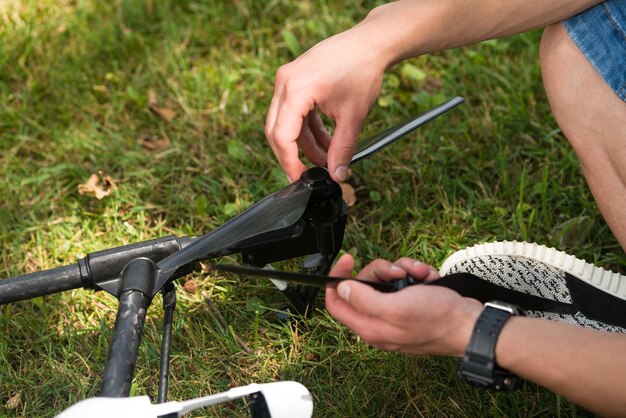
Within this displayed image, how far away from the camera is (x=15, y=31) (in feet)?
9.62

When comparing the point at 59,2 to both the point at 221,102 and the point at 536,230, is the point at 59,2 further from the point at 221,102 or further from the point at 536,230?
the point at 536,230

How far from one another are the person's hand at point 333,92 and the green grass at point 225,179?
539 mm

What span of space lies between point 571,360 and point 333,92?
723 millimetres

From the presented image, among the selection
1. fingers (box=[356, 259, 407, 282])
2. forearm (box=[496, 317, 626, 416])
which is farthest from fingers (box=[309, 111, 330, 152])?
forearm (box=[496, 317, 626, 416])

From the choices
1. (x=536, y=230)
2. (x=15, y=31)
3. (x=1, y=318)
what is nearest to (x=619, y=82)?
(x=536, y=230)

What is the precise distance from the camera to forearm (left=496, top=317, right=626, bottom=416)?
1273mm

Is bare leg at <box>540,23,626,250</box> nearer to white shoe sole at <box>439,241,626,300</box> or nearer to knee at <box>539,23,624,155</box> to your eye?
knee at <box>539,23,624,155</box>

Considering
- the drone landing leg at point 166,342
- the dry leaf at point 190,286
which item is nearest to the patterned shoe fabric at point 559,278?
the drone landing leg at point 166,342

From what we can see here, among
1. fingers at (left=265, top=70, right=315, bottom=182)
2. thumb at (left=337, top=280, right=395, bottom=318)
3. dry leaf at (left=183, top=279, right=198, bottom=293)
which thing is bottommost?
dry leaf at (left=183, top=279, right=198, bottom=293)

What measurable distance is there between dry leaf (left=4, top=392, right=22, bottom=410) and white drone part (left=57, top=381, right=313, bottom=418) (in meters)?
0.70

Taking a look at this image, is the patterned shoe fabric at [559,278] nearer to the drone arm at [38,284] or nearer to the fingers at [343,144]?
the fingers at [343,144]

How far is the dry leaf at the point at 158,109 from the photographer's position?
8.79 feet

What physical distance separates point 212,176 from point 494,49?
115cm

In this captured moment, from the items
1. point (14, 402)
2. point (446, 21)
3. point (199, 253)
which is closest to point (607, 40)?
point (446, 21)
